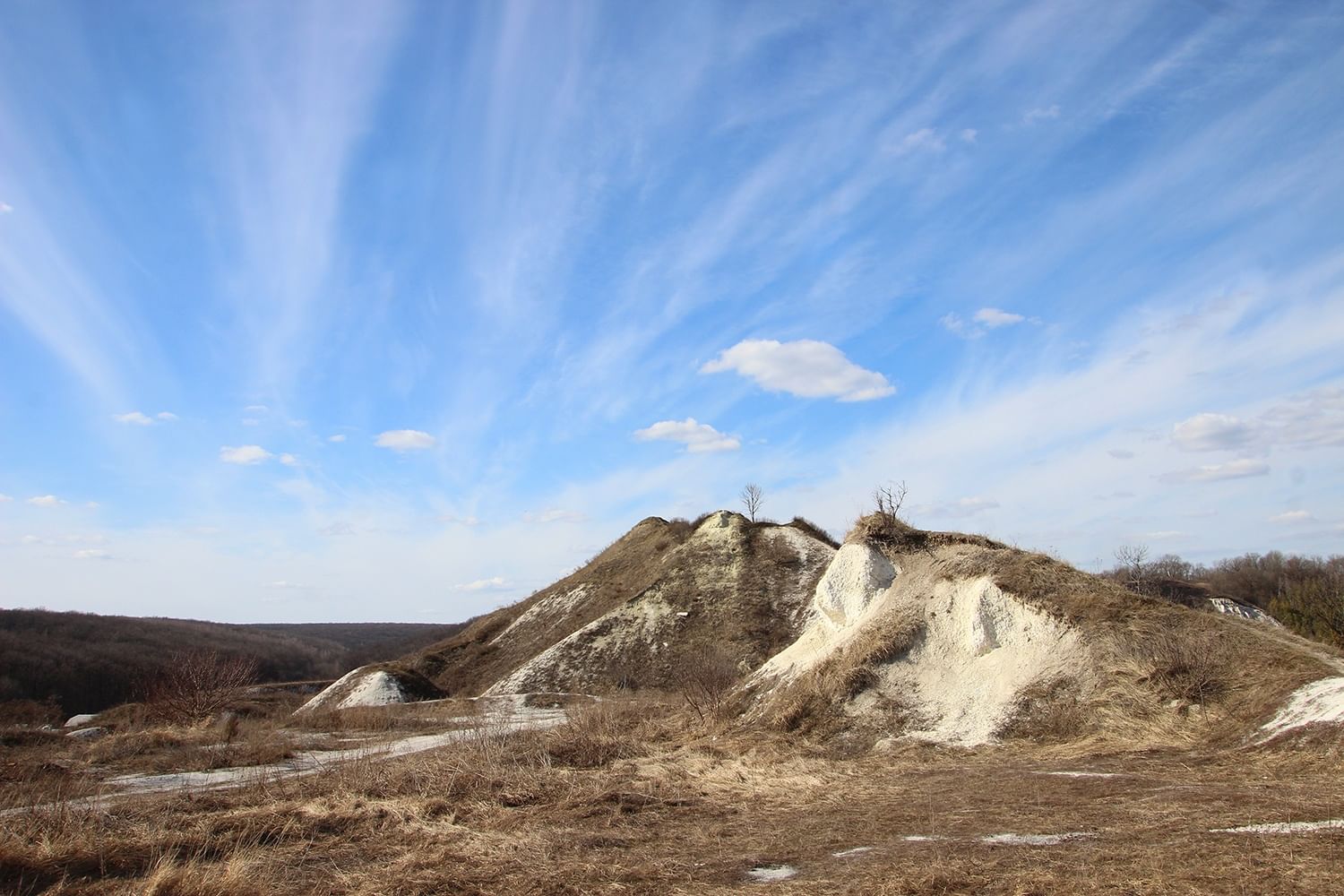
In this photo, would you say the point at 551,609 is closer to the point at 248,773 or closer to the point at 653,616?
the point at 653,616

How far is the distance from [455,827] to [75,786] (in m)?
9.22

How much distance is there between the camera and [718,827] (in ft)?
30.7

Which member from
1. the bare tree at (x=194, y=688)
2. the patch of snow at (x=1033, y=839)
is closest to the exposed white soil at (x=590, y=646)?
the bare tree at (x=194, y=688)

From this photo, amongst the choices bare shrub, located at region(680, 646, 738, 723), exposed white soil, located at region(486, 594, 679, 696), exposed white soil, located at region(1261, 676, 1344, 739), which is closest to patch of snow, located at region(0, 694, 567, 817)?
bare shrub, located at region(680, 646, 738, 723)

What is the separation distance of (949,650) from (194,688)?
78.8 feet

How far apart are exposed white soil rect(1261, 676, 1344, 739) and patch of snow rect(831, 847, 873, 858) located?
25.1 ft

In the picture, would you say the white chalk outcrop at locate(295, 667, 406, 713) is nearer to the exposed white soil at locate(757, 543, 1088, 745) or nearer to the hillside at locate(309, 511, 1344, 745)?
the hillside at locate(309, 511, 1344, 745)

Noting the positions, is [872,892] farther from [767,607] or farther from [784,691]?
[767,607]

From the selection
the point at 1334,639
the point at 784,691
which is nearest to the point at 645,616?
the point at 784,691

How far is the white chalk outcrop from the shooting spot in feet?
136

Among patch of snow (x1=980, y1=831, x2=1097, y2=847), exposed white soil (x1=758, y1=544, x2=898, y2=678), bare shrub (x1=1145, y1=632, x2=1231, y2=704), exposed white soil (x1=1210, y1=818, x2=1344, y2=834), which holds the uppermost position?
exposed white soil (x1=758, y1=544, x2=898, y2=678)

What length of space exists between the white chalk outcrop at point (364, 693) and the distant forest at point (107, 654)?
29.5ft

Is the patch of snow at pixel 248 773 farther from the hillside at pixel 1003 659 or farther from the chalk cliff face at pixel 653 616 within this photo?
the chalk cliff face at pixel 653 616

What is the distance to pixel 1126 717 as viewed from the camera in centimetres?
1415
